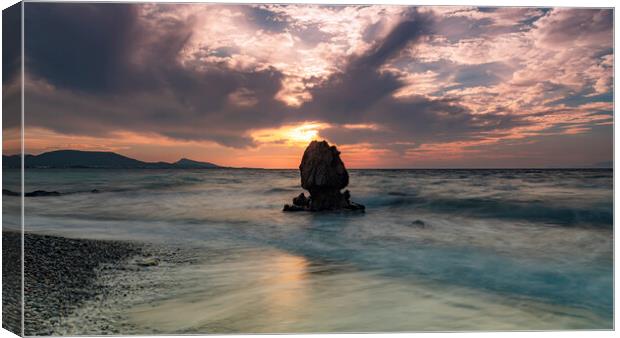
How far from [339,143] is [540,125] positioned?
11.6 ft

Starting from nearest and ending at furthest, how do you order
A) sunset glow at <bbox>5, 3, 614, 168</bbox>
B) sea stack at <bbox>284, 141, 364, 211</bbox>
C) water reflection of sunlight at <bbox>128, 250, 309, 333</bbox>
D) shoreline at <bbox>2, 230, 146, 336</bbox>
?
1. shoreline at <bbox>2, 230, 146, 336</bbox>
2. water reflection of sunlight at <bbox>128, 250, 309, 333</bbox>
3. sunset glow at <bbox>5, 3, 614, 168</bbox>
4. sea stack at <bbox>284, 141, 364, 211</bbox>

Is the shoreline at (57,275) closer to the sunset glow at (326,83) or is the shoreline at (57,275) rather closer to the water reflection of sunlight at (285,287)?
the sunset glow at (326,83)

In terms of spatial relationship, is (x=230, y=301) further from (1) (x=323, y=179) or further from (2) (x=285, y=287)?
(1) (x=323, y=179)

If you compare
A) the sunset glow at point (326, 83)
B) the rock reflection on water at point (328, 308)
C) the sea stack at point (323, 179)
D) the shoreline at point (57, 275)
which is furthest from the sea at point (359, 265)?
the sunset glow at point (326, 83)

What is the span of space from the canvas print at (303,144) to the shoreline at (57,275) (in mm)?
25

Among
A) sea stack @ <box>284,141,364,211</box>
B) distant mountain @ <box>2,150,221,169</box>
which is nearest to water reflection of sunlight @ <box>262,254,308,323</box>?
distant mountain @ <box>2,150,221,169</box>

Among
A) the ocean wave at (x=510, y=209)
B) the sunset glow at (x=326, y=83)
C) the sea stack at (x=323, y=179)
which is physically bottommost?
the ocean wave at (x=510, y=209)

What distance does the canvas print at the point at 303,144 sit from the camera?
4266 mm

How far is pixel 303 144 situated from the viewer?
8.66 meters

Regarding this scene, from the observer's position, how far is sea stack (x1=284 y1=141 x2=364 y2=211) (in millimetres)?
9961

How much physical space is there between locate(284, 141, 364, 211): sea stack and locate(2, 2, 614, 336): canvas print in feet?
2.96

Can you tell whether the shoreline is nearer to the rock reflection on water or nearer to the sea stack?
the rock reflection on water

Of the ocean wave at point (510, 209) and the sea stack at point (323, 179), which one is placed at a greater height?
the sea stack at point (323, 179)

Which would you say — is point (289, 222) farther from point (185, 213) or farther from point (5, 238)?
point (5, 238)
